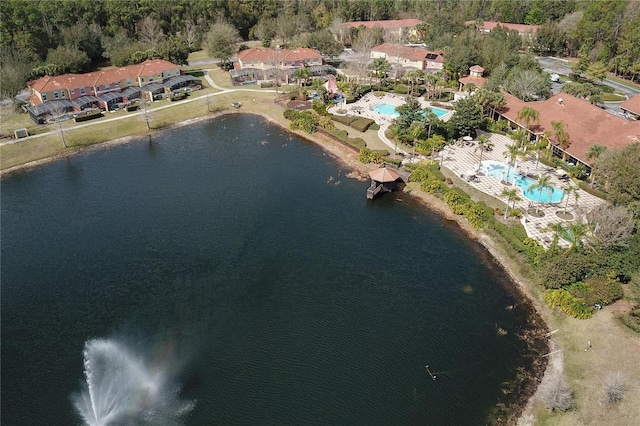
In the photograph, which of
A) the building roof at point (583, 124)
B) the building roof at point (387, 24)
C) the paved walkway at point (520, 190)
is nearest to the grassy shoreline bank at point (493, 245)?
the paved walkway at point (520, 190)

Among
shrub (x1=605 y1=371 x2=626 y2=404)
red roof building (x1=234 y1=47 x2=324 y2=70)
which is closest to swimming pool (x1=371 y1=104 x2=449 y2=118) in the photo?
red roof building (x1=234 y1=47 x2=324 y2=70)

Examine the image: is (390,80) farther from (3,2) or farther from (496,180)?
(3,2)

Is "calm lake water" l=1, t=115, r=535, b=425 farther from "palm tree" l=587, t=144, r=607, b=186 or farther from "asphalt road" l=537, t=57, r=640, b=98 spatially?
"asphalt road" l=537, t=57, r=640, b=98

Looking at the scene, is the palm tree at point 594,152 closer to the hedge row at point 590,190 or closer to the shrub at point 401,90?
the hedge row at point 590,190

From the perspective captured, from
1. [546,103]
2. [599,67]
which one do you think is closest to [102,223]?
[546,103]

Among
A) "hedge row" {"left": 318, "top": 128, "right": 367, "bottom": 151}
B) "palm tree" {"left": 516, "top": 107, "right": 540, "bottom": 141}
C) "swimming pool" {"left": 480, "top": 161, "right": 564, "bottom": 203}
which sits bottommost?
"swimming pool" {"left": 480, "top": 161, "right": 564, "bottom": 203}
